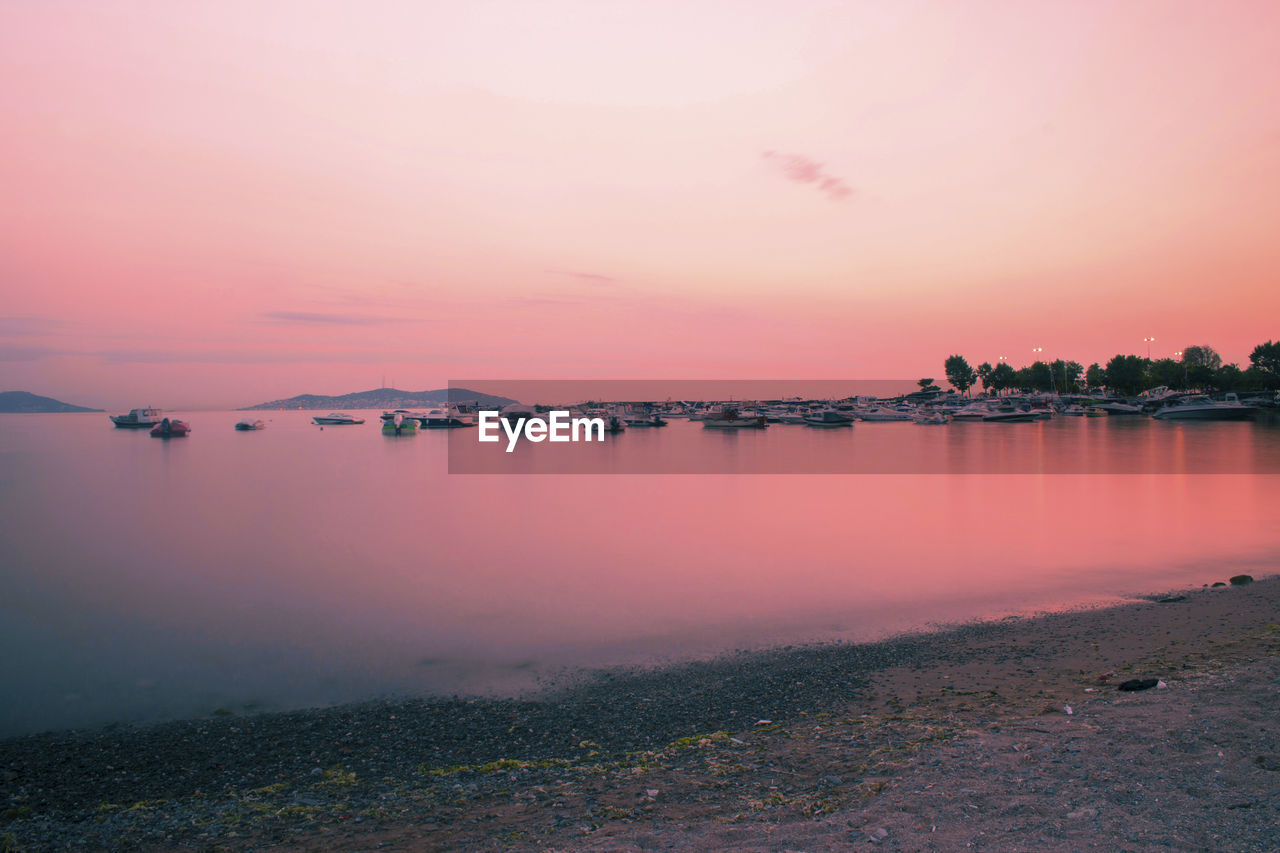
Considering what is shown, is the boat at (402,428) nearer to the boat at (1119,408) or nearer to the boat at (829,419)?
the boat at (829,419)

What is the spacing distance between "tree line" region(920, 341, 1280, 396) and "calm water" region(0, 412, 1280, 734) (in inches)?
4693

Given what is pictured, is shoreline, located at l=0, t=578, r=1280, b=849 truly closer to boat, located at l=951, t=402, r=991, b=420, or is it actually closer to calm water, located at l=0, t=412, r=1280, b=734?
calm water, located at l=0, t=412, r=1280, b=734

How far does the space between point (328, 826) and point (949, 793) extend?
17.9 ft

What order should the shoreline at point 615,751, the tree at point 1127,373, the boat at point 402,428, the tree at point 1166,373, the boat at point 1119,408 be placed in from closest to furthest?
1. the shoreline at point 615,751
2. the boat at point 402,428
3. the boat at point 1119,408
4. the tree at point 1166,373
5. the tree at point 1127,373

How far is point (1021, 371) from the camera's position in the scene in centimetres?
19612

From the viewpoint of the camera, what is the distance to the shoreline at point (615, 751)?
19.4 ft

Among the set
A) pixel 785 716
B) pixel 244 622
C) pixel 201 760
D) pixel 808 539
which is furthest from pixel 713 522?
pixel 201 760

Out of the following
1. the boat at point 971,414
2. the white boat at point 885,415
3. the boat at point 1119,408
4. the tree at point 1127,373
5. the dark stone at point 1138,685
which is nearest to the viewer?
the dark stone at point 1138,685

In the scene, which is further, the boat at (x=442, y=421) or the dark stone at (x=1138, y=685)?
the boat at (x=442, y=421)

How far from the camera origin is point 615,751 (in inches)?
302

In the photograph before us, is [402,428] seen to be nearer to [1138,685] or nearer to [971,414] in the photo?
[971,414]

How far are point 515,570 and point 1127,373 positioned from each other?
182 metres

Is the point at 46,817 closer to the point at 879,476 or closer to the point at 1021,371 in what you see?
the point at 879,476

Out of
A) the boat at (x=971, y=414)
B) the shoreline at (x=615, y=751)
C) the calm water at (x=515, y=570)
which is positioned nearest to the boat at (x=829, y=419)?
the boat at (x=971, y=414)
